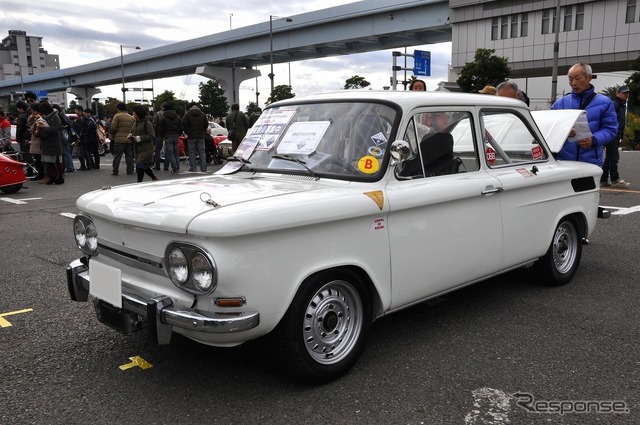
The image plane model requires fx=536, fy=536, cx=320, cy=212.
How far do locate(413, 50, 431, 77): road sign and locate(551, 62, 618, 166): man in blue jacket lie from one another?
83.2 feet

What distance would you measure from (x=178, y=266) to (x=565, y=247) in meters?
3.62

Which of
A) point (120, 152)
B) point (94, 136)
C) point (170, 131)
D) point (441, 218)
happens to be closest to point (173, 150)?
point (170, 131)

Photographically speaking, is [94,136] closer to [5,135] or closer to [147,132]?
[5,135]

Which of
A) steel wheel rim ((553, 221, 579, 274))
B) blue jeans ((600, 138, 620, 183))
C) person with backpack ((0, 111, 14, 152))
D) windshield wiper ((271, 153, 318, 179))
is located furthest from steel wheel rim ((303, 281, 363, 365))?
person with backpack ((0, 111, 14, 152))

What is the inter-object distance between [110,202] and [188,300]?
34.0 inches

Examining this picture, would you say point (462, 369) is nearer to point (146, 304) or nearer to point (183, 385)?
point (183, 385)

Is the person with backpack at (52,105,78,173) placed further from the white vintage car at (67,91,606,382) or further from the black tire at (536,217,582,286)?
the black tire at (536,217,582,286)

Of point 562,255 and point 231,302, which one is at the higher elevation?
point 231,302

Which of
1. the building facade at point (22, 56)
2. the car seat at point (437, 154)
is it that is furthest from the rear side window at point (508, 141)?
the building facade at point (22, 56)

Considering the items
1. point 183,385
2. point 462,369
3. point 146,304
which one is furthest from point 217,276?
point 462,369

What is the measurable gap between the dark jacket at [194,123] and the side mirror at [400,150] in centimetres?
1150

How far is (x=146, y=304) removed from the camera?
8.75 feet

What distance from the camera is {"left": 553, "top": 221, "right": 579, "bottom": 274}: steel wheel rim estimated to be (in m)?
4.68

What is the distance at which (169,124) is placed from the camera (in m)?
14.0
